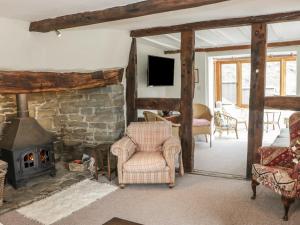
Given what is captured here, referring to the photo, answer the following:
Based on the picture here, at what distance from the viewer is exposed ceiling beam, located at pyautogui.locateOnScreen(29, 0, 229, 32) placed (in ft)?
7.59

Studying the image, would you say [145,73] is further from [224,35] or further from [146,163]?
[146,163]

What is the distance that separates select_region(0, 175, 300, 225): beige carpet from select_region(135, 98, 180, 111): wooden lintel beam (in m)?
1.16

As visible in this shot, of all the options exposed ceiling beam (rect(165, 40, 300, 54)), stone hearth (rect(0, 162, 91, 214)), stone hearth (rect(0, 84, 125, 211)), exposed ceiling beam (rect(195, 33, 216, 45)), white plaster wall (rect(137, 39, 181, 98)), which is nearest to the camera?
stone hearth (rect(0, 162, 91, 214))

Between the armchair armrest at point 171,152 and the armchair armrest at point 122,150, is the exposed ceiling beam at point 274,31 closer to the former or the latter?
the armchair armrest at point 171,152

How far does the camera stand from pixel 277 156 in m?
3.15

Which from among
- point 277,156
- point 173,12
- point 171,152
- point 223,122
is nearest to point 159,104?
point 171,152

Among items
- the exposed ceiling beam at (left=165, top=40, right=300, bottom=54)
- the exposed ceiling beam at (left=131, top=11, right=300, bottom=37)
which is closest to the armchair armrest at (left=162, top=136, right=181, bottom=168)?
the exposed ceiling beam at (left=131, top=11, right=300, bottom=37)

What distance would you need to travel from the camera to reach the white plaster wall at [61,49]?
306 cm

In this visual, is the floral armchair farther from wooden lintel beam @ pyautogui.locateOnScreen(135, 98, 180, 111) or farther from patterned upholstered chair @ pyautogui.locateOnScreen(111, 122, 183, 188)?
patterned upholstered chair @ pyautogui.locateOnScreen(111, 122, 183, 188)

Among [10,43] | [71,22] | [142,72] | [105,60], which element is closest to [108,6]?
[71,22]

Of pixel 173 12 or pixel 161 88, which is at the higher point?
pixel 173 12

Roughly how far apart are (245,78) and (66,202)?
6.48 m

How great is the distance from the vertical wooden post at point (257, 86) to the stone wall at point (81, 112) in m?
1.91

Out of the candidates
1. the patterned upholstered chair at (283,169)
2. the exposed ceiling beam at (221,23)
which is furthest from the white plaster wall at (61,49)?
the patterned upholstered chair at (283,169)
